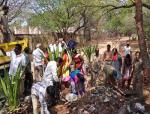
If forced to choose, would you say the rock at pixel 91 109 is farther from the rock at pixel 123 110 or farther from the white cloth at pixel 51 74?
the white cloth at pixel 51 74

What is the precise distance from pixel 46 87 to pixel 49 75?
361 mm

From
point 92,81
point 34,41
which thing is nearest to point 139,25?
point 92,81

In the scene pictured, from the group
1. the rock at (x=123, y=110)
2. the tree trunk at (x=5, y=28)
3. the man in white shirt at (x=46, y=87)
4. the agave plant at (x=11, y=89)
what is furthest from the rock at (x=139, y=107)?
the tree trunk at (x=5, y=28)

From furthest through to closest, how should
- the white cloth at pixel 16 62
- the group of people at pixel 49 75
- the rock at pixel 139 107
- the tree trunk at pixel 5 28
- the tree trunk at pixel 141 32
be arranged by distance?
the tree trunk at pixel 141 32 < the tree trunk at pixel 5 28 < the white cloth at pixel 16 62 < the rock at pixel 139 107 < the group of people at pixel 49 75

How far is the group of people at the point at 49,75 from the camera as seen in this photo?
31.5ft

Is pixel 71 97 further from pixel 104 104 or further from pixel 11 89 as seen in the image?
pixel 11 89

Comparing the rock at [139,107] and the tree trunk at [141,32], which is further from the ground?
the tree trunk at [141,32]

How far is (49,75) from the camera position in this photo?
10.3 meters

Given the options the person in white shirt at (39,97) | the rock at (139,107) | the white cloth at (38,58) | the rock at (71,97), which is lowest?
the rock at (139,107)

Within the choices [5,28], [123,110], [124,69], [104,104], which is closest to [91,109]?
[104,104]

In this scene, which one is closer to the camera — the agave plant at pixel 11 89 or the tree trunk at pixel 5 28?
the agave plant at pixel 11 89

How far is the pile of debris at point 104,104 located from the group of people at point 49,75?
2.21ft

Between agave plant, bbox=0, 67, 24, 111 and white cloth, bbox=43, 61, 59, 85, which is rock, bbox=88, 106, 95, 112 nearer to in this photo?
white cloth, bbox=43, 61, 59, 85

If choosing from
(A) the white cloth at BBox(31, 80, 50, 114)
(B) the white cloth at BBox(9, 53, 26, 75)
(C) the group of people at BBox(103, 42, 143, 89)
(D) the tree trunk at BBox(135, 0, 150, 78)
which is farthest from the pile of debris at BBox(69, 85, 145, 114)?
(D) the tree trunk at BBox(135, 0, 150, 78)
